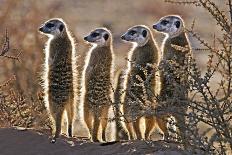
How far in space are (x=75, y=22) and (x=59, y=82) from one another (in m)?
14.6

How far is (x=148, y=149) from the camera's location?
657 centimetres

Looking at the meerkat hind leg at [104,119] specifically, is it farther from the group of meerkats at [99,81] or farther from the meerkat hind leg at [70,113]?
the meerkat hind leg at [70,113]

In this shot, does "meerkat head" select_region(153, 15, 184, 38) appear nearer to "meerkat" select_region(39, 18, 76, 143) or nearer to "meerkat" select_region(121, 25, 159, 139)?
"meerkat" select_region(121, 25, 159, 139)

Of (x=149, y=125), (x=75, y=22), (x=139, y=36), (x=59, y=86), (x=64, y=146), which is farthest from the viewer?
(x=75, y=22)

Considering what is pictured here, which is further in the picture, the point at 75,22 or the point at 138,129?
the point at 75,22

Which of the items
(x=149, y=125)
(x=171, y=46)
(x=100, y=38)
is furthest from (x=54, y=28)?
(x=149, y=125)

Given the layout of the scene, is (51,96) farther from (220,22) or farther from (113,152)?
(220,22)

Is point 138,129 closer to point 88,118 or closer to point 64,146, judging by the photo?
point 88,118

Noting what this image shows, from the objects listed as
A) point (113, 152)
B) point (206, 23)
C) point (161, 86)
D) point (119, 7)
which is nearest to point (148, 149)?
point (113, 152)

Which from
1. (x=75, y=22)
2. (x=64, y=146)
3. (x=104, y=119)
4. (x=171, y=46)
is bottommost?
(x=64, y=146)

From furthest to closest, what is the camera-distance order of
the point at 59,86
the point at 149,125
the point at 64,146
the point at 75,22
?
1. the point at 75,22
2. the point at 149,125
3. the point at 59,86
4. the point at 64,146

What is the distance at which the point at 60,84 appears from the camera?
24.7 ft

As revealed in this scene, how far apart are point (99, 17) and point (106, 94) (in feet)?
53.0

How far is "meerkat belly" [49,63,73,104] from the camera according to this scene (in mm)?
7516
